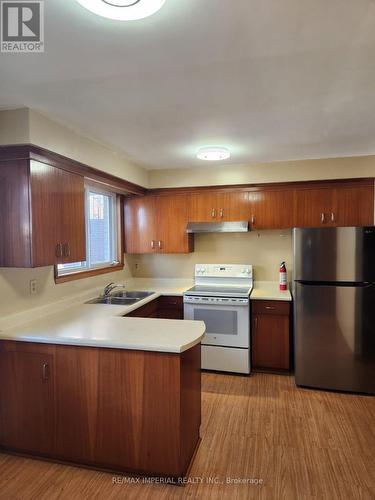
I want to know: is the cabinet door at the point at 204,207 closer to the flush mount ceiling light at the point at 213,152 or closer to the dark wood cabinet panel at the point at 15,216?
the flush mount ceiling light at the point at 213,152

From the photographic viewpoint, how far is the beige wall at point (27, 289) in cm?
239

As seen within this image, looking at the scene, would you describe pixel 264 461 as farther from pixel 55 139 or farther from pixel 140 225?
pixel 140 225

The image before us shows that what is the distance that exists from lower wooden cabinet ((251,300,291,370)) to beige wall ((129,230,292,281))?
626mm

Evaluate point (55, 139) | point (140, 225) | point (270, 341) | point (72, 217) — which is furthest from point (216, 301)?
point (55, 139)

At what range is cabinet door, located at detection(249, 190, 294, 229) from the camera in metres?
3.76

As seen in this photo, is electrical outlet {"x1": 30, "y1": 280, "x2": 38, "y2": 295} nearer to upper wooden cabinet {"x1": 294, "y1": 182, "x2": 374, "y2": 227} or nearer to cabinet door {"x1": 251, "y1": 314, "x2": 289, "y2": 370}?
cabinet door {"x1": 251, "y1": 314, "x2": 289, "y2": 370}

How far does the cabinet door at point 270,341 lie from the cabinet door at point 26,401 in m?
2.21

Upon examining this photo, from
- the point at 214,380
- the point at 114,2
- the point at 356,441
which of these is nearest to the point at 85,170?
the point at 114,2

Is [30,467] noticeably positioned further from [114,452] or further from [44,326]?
[44,326]

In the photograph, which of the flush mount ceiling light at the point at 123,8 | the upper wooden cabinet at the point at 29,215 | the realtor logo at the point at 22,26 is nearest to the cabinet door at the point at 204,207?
the upper wooden cabinet at the point at 29,215

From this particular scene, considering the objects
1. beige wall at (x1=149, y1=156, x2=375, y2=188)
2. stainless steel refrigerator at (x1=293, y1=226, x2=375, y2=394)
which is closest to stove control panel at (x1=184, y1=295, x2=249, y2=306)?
stainless steel refrigerator at (x1=293, y1=226, x2=375, y2=394)

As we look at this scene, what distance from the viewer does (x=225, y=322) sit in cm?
360

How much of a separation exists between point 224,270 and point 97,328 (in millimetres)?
2234

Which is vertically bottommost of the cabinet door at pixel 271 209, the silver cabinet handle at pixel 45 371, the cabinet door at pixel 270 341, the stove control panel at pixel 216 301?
the cabinet door at pixel 270 341
